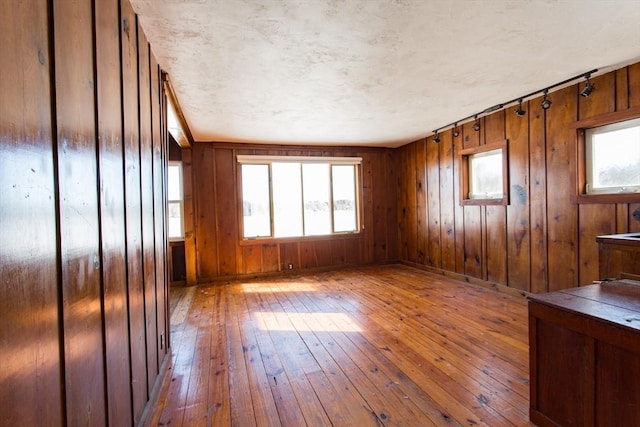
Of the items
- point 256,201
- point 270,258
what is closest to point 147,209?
point 256,201

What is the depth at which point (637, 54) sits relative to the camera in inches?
98.3

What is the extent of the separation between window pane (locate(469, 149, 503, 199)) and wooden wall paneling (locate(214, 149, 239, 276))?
3671 mm

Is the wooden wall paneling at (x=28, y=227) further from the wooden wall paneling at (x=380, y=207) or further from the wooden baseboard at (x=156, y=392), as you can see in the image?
the wooden wall paneling at (x=380, y=207)

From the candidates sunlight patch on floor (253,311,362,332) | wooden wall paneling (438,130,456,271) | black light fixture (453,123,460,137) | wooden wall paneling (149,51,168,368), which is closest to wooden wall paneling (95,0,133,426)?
wooden wall paneling (149,51,168,368)

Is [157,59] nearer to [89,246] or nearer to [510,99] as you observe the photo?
[89,246]

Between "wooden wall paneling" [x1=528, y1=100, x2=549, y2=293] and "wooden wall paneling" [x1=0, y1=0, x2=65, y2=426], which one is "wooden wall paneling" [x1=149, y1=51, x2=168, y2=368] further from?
"wooden wall paneling" [x1=528, y1=100, x2=549, y2=293]

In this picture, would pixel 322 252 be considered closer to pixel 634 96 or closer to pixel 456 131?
pixel 456 131

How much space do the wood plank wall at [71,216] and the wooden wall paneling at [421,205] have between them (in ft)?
15.1

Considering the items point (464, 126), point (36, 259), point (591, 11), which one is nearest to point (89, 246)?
point (36, 259)

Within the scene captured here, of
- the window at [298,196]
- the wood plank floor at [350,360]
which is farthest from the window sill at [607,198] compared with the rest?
the window at [298,196]

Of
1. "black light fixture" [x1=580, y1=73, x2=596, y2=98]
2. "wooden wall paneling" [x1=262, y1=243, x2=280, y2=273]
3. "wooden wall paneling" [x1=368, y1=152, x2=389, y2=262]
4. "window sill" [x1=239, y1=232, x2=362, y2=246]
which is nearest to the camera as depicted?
"black light fixture" [x1=580, y1=73, x2=596, y2=98]

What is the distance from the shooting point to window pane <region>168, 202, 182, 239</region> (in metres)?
5.10

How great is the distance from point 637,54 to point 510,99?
1.10 m

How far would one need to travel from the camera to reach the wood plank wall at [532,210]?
9.68 ft
